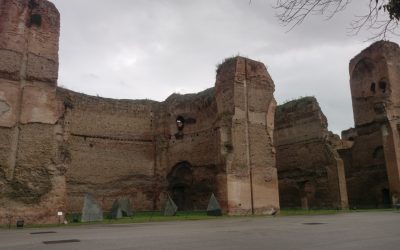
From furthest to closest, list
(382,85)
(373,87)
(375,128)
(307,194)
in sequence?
(373,87) → (382,85) → (375,128) → (307,194)

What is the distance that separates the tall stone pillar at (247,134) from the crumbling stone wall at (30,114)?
6.93 metres

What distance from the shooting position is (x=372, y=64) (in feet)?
77.2

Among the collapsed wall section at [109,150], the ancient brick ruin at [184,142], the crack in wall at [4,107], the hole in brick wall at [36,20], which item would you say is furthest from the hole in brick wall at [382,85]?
the crack in wall at [4,107]

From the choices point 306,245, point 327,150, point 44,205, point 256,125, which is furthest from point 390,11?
point 327,150

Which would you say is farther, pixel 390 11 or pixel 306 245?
pixel 306 245

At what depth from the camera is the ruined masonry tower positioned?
13891mm

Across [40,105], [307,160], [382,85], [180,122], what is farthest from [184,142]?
[382,85]

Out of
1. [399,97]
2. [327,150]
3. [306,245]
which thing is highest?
[399,97]

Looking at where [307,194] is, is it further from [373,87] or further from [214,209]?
[373,87]

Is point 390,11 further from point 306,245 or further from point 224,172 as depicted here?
point 224,172

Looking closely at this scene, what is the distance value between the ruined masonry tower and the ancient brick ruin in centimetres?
5

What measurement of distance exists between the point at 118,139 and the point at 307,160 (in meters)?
10.4

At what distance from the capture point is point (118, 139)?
2111 cm

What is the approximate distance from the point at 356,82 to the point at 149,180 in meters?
14.1
